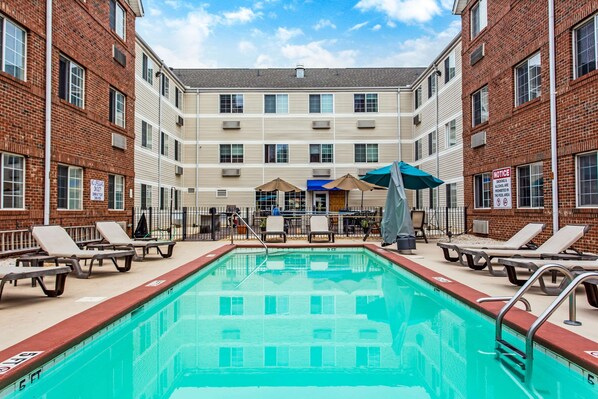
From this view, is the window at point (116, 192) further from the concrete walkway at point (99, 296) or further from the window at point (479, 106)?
the window at point (479, 106)

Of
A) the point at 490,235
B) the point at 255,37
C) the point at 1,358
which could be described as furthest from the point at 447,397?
the point at 255,37

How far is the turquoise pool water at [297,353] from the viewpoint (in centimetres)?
326

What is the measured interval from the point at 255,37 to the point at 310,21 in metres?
4.73

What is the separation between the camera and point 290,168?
25766mm

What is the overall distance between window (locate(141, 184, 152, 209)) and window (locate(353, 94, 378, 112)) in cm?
1383

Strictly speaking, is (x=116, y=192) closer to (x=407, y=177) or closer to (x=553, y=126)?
(x=407, y=177)

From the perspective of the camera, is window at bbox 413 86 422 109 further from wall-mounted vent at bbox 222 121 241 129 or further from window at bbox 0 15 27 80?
window at bbox 0 15 27 80

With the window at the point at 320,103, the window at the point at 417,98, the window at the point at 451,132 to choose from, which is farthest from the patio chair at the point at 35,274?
the window at the point at 417,98

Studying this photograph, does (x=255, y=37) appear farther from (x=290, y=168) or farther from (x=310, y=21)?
(x=290, y=168)

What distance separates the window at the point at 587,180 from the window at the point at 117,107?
49.7 feet

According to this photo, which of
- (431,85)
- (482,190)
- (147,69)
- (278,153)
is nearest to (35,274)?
(482,190)

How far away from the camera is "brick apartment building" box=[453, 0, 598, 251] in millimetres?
9875

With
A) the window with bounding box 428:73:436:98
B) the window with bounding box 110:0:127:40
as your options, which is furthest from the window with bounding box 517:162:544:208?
the window with bounding box 110:0:127:40

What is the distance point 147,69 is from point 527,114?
16.7 m
